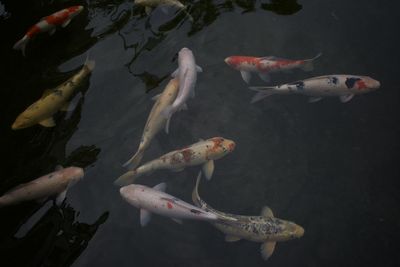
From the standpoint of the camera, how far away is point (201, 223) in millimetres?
4387

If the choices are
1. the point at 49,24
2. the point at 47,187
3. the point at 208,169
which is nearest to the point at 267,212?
the point at 208,169

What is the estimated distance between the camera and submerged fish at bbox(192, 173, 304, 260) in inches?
161

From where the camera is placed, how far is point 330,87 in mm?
4633

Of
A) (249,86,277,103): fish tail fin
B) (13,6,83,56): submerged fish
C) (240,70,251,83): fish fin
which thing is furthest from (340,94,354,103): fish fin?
(13,6,83,56): submerged fish

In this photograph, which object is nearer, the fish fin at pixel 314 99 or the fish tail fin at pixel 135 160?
the fish tail fin at pixel 135 160

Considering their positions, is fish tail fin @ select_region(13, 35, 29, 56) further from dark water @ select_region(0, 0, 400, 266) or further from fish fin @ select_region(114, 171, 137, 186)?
fish fin @ select_region(114, 171, 137, 186)

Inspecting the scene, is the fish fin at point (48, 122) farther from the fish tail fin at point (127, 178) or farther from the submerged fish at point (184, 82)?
the submerged fish at point (184, 82)

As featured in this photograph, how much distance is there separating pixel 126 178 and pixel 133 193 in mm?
273

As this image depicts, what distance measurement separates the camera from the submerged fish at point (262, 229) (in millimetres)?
4102

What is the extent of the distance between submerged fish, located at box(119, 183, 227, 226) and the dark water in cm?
26

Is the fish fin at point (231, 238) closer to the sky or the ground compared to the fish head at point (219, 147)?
closer to the ground

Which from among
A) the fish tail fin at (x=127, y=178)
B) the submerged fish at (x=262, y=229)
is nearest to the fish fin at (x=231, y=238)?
the submerged fish at (x=262, y=229)

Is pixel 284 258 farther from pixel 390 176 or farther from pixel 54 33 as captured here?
pixel 54 33

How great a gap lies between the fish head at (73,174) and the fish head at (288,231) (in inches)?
86.1
